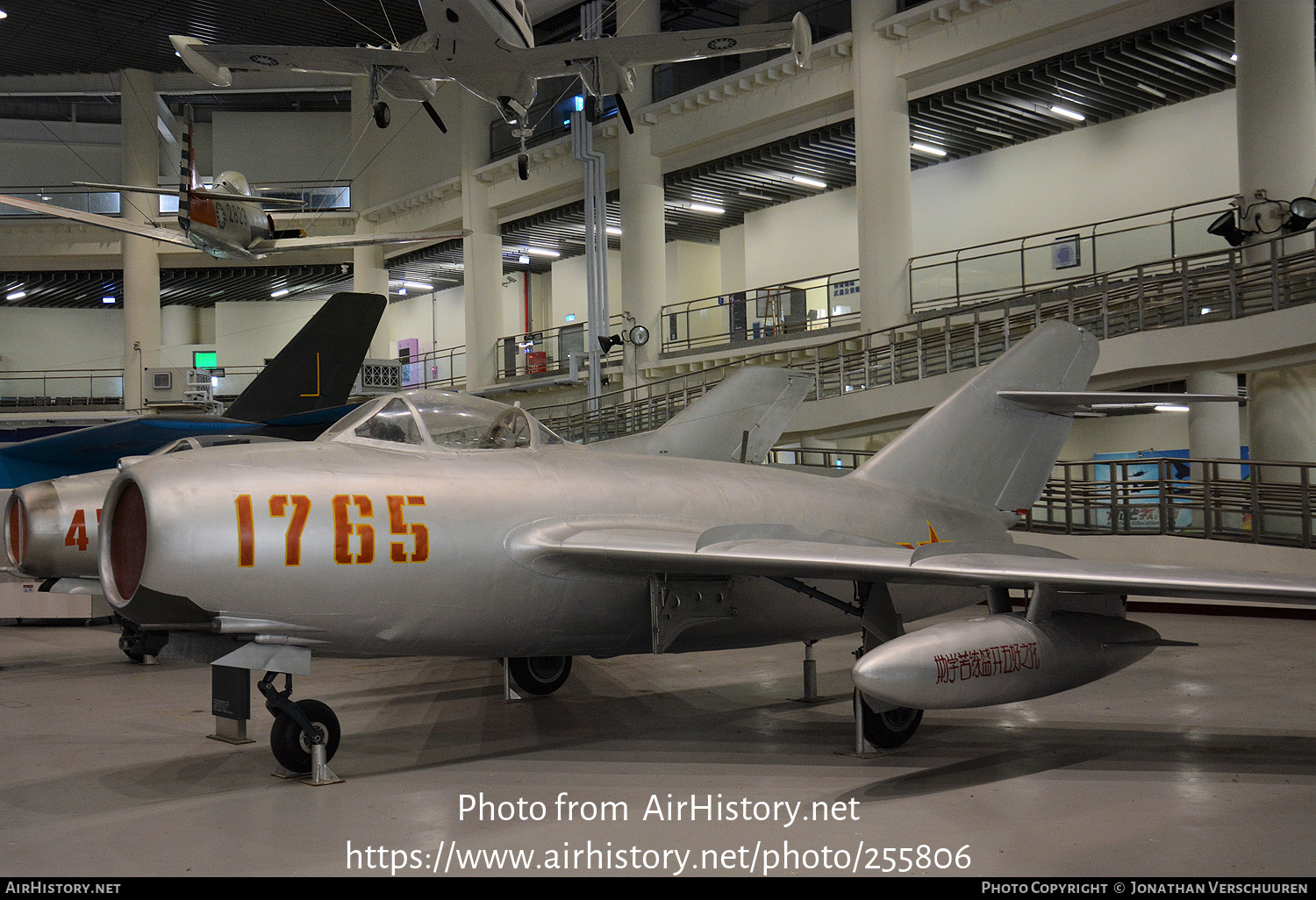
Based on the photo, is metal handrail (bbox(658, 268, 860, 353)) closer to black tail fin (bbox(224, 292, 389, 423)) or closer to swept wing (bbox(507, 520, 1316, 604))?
black tail fin (bbox(224, 292, 389, 423))

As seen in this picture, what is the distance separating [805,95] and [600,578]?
19.7 metres

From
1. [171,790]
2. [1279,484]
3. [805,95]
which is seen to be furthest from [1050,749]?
[805,95]

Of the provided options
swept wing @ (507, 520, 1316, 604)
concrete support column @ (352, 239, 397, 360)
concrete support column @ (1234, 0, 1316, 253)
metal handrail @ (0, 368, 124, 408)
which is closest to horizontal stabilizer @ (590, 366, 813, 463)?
swept wing @ (507, 520, 1316, 604)

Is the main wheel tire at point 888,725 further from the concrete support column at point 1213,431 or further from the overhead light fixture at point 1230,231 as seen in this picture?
the overhead light fixture at point 1230,231

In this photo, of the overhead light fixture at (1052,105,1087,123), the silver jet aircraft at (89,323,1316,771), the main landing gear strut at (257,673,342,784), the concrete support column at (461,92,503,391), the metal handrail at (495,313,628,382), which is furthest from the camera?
the concrete support column at (461,92,503,391)

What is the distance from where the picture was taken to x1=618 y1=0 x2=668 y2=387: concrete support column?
27.2m

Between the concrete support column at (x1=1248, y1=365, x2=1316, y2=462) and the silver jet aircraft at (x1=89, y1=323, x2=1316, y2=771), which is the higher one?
the concrete support column at (x1=1248, y1=365, x2=1316, y2=462)

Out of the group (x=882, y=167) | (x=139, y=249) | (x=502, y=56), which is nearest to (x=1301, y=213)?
(x=882, y=167)

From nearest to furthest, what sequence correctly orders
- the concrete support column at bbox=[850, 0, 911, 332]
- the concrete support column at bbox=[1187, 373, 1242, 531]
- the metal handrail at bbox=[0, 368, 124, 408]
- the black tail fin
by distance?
1. the black tail fin
2. the concrete support column at bbox=[1187, 373, 1242, 531]
3. the concrete support column at bbox=[850, 0, 911, 332]
4. the metal handrail at bbox=[0, 368, 124, 408]

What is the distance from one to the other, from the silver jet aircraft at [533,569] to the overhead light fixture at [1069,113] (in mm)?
19941

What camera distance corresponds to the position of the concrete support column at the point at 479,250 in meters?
31.8

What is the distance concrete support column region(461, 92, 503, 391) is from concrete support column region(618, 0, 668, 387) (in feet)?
18.6

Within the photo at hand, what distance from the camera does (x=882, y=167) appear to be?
22.3 meters

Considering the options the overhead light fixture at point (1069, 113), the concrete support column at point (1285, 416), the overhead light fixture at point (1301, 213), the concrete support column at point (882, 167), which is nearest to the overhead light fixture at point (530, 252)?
the concrete support column at point (882, 167)
